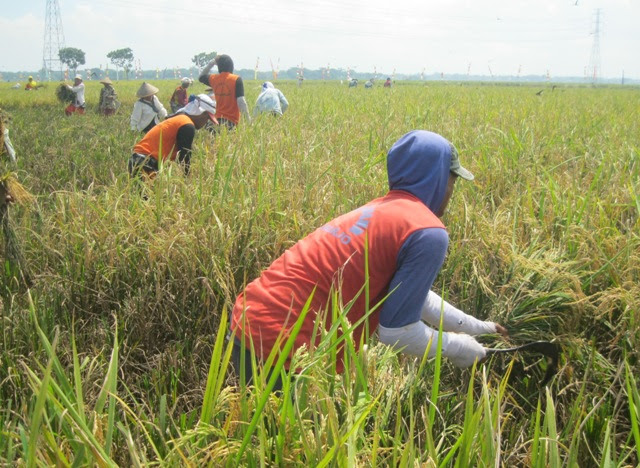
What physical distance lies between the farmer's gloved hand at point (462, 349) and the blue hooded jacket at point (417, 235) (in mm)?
142

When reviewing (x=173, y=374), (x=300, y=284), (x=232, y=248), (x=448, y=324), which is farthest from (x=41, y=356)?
(x=448, y=324)

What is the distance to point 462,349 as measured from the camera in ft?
5.62

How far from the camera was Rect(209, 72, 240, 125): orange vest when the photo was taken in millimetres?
6129

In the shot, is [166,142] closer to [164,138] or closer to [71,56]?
[164,138]

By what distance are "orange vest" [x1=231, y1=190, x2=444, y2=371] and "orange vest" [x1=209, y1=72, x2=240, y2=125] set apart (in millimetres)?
4767

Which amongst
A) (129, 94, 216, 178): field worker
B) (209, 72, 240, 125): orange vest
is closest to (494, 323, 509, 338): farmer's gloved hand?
(129, 94, 216, 178): field worker

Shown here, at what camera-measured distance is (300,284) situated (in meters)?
1.66

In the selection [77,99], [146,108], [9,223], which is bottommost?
[9,223]

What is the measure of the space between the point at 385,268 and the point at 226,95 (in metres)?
4.97

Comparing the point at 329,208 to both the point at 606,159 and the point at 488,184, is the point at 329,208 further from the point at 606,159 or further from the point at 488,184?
the point at 606,159

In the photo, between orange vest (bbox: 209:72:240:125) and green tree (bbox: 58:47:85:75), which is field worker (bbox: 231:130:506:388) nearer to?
orange vest (bbox: 209:72:240:125)

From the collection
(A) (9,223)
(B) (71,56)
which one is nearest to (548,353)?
(A) (9,223)

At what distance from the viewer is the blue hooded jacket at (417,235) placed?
1619mm

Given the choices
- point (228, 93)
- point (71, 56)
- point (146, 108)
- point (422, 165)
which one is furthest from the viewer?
point (71, 56)
